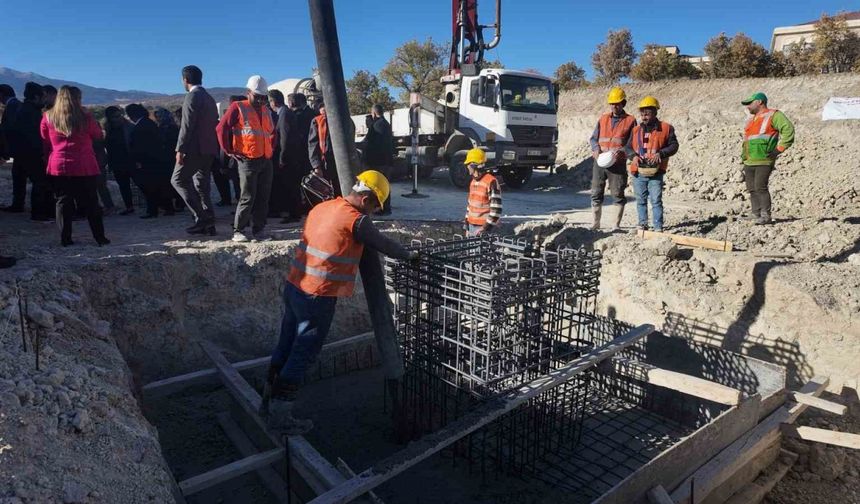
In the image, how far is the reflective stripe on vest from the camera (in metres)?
6.46

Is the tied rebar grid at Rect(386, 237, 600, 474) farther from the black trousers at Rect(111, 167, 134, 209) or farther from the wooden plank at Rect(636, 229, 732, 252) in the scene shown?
the black trousers at Rect(111, 167, 134, 209)

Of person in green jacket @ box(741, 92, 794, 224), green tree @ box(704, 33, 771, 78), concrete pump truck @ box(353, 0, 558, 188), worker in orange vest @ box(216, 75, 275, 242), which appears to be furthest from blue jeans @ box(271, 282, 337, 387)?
green tree @ box(704, 33, 771, 78)

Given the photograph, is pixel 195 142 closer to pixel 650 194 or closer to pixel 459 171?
pixel 650 194

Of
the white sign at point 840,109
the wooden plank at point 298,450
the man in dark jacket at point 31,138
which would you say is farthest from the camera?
the white sign at point 840,109

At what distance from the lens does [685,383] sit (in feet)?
13.3

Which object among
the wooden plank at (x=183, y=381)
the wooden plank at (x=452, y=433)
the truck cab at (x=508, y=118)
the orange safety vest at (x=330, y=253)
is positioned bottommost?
the wooden plank at (x=183, y=381)

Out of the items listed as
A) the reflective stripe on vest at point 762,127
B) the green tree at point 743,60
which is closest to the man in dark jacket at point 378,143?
the reflective stripe on vest at point 762,127

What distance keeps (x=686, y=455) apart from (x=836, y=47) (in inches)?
781

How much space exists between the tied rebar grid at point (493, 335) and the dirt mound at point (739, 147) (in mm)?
7340

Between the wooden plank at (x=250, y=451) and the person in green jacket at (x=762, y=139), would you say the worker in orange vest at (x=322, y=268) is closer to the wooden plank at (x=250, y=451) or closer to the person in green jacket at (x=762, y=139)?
the wooden plank at (x=250, y=451)

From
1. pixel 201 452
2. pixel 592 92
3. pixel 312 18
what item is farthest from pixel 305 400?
pixel 592 92

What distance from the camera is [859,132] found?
1243 cm

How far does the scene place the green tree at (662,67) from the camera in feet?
67.2

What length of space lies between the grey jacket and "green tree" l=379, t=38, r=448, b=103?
92.3 ft
